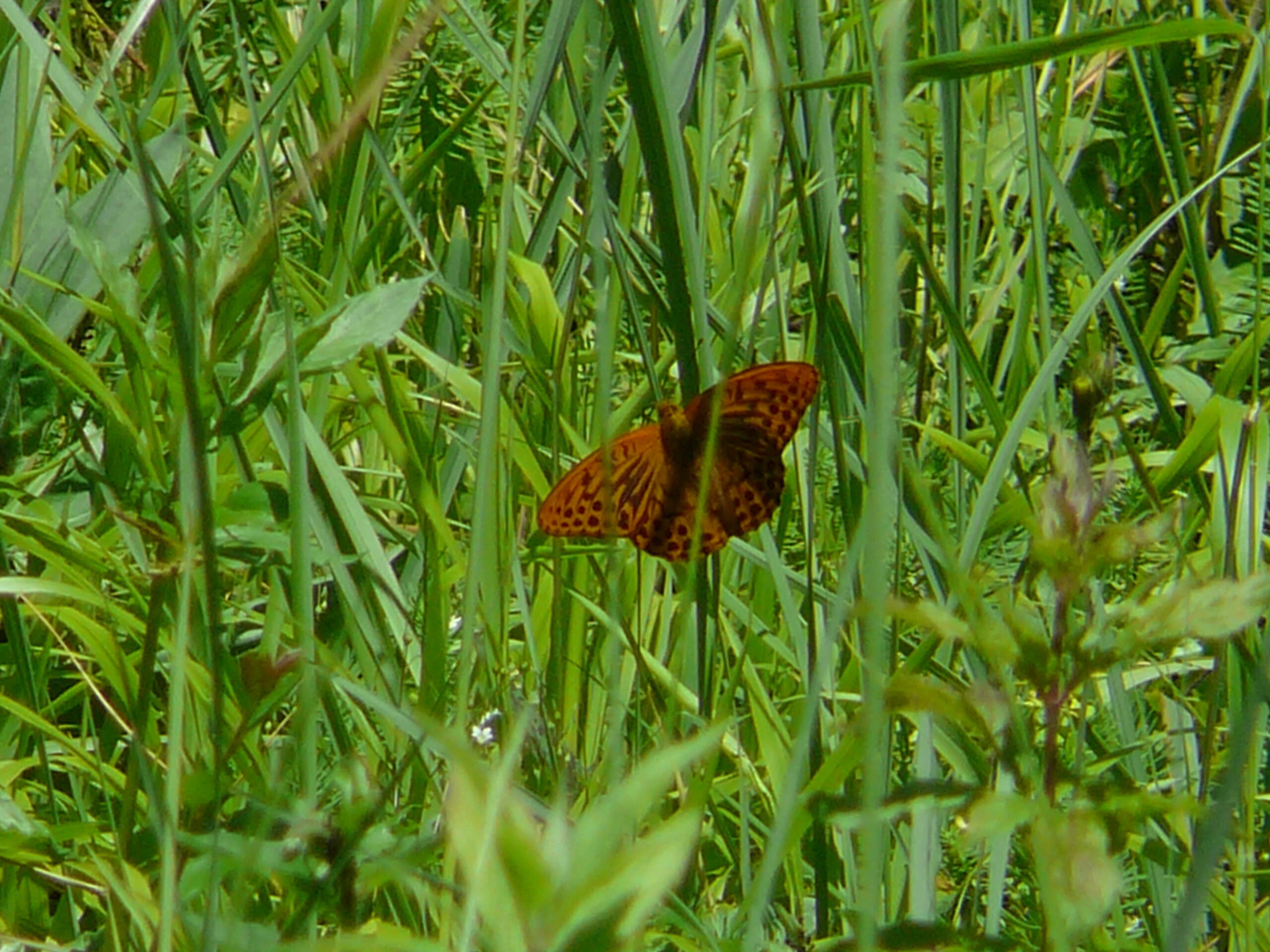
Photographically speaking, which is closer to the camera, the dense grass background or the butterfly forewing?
the dense grass background

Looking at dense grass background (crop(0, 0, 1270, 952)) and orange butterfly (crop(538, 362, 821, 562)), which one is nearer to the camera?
dense grass background (crop(0, 0, 1270, 952))

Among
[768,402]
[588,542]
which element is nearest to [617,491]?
[588,542]

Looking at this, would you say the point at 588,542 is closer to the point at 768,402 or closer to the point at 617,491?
the point at 617,491

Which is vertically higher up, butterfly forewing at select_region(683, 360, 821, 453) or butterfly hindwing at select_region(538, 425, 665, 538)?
butterfly forewing at select_region(683, 360, 821, 453)

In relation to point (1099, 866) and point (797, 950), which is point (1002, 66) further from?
point (797, 950)

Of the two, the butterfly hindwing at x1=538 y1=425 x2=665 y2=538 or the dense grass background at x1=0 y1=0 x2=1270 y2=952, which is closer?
the dense grass background at x1=0 y1=0 x2=1270 y2=952
